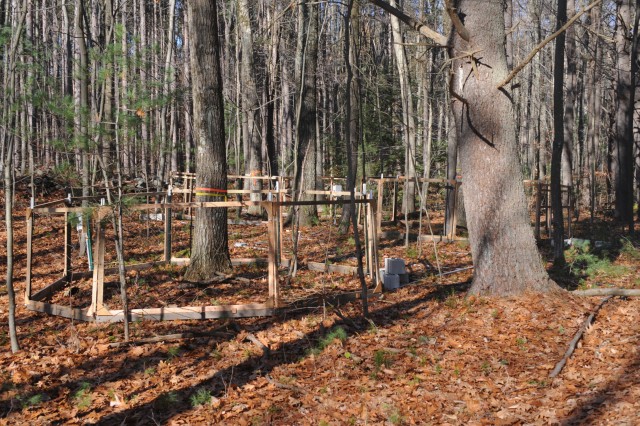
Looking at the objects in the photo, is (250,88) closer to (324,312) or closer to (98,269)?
(98,269)

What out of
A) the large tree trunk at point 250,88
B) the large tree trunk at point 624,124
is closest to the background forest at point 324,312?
the large tree trunk at point 624,124

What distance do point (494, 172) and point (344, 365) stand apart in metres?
3.18

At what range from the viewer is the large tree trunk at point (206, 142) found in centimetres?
933

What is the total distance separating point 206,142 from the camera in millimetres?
9406

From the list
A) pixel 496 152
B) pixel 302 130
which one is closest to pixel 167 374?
pixel 496 152

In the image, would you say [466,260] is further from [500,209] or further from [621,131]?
[621,131]

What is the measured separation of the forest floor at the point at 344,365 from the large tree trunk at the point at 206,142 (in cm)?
87

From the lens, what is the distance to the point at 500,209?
7.38 meters

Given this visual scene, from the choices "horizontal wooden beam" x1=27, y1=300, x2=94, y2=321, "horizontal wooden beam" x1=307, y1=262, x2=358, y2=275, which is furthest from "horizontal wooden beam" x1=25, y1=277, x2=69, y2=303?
"horizontal wooden beam" x1=307, y1=262, x2=358, y2=275

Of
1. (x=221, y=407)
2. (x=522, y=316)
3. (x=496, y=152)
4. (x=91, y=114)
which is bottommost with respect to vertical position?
(x=221, y=407)

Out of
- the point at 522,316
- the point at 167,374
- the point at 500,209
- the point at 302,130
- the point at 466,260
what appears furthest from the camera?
the point at 302,130

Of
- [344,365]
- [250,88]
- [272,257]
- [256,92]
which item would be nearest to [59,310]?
[272,257]

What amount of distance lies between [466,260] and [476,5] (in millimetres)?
5343

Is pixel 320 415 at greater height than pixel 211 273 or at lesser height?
lesser
